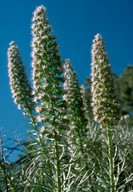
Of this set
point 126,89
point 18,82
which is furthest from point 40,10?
point 126,89

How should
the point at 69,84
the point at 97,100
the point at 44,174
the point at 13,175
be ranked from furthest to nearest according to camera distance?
1. the point at 69,84
2. the point at 97,100
3. the point at 44,174
4. the point at 13,175

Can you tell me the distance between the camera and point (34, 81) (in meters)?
5.29

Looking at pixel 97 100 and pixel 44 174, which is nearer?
pixel 44 174

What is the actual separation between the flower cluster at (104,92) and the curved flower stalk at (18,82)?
2.08m

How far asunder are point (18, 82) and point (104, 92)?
7.66 ft

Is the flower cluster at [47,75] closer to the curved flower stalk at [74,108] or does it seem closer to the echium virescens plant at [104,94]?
the echium virescens plant at [104,94]

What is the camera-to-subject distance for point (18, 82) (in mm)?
7539

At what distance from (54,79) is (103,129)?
1.13 m

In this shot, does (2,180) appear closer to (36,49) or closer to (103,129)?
(36,49)

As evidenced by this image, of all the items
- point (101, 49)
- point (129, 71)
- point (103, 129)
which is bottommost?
point (103, 129)

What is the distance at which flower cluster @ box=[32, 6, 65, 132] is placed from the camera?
201 inches

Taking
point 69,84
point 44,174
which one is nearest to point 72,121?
point 69,84

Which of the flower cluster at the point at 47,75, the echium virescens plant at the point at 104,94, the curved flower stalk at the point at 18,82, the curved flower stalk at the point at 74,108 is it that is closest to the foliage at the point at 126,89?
the curved flower stalk at the point at 18,82

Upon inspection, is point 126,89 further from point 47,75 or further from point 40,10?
point 47,75
